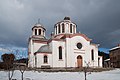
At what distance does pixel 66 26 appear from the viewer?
49312 mm

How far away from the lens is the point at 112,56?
260 feet

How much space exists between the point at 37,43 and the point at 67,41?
24.7 ft

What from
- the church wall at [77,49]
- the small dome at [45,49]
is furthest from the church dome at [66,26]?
the small dome at [45,49]

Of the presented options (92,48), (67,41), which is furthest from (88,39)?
(67,41)

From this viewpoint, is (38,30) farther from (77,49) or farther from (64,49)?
(77,49)

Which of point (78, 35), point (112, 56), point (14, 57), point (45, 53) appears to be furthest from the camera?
point (112, 56)

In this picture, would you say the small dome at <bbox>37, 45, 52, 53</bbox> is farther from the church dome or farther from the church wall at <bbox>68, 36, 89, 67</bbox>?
the church dome

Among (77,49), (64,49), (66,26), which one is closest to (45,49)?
(64,49)

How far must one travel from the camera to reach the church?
44.1 metres

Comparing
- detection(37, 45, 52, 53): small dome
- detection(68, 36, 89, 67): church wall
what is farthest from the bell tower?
detection(68, 36, 89, 67): church wall

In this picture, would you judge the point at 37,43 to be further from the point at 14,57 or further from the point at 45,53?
the point at 14,57

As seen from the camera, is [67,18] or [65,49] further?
[67,18]

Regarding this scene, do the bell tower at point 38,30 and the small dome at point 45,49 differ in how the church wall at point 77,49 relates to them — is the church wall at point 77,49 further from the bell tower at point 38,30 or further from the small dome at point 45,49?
the bell tower at point 38,30

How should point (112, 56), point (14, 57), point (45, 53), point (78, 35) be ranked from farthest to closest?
point (112, 56)
point (78, 35)
point (45, 53)
point (14, 57)
